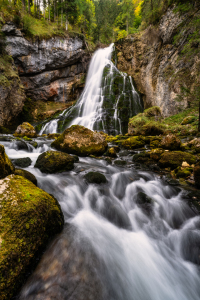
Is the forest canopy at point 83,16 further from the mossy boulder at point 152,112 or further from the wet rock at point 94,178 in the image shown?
the wet rock at point 94,178

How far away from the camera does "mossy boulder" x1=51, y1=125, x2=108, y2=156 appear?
269 inches

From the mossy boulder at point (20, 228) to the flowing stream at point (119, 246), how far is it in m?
0.18

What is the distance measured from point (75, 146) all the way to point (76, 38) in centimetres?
2302

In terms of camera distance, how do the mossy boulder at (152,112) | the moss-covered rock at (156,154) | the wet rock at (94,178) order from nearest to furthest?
the wet rock at (94,178) → the moss-covered rock at (156,154) → the mossy boulder at (152,112)

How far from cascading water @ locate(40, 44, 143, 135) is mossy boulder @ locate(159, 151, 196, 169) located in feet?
36.5

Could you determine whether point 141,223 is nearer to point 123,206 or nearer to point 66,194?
point 123,206

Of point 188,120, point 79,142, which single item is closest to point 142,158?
point 79,142

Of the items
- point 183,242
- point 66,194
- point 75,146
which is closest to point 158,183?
point 183,242

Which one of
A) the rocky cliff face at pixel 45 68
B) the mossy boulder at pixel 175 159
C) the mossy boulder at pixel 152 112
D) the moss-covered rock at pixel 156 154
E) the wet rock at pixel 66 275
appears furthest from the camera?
the rocky cliff face at pixel 45 68

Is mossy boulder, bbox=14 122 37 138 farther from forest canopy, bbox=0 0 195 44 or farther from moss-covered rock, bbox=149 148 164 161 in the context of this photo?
forest canopy, bbox=0 0 195 44

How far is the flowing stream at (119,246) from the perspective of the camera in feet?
5.36

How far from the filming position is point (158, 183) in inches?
179

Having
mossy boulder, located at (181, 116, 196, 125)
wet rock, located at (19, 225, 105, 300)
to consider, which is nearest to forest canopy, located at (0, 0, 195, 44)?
mossy boulder, located at (181, 116, 196, 125)

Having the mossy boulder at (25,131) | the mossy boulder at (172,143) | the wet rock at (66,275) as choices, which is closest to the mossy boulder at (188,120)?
the mossy boulder at (172,143)
